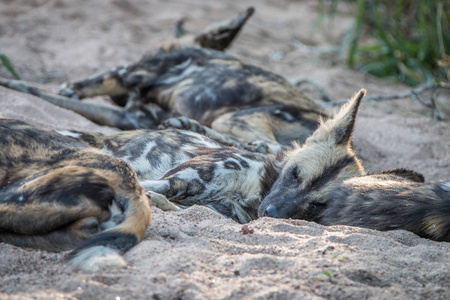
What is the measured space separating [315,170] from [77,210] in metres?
1.46

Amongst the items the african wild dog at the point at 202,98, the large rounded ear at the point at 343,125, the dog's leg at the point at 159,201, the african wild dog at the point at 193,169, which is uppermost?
the large rounded ear at the point at 343,125

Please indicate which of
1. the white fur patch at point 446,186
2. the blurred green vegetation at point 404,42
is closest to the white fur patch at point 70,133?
the white fur patch at point 446,186

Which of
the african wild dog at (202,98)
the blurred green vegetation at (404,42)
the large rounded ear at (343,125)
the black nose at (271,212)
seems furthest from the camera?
the blurred green vegetation at (404,42)

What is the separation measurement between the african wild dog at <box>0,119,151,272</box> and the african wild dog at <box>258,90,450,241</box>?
3.03 feet

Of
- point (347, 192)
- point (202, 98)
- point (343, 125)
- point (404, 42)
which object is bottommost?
point (202, 98)

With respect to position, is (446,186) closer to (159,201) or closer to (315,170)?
(315,170)

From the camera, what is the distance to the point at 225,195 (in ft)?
9.48

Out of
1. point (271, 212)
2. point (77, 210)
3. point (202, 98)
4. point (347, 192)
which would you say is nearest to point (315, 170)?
point (347, 192)

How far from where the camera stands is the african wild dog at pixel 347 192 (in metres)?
2.47

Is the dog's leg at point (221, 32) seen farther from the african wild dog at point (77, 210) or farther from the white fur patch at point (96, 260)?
the white fur patch at point (96, 260)

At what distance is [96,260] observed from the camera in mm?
1721

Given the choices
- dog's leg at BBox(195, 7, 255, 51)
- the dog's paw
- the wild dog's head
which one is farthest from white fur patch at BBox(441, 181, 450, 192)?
dog's leg at BBox(195, 7, 255, 51)

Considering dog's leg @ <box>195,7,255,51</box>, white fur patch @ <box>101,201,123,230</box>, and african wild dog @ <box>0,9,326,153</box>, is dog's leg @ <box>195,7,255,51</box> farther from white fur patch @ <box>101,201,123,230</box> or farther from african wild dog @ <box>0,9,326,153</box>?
white fur patch @ <box>101,201,123,230</box>

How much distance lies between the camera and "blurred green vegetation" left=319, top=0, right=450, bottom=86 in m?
6.05
